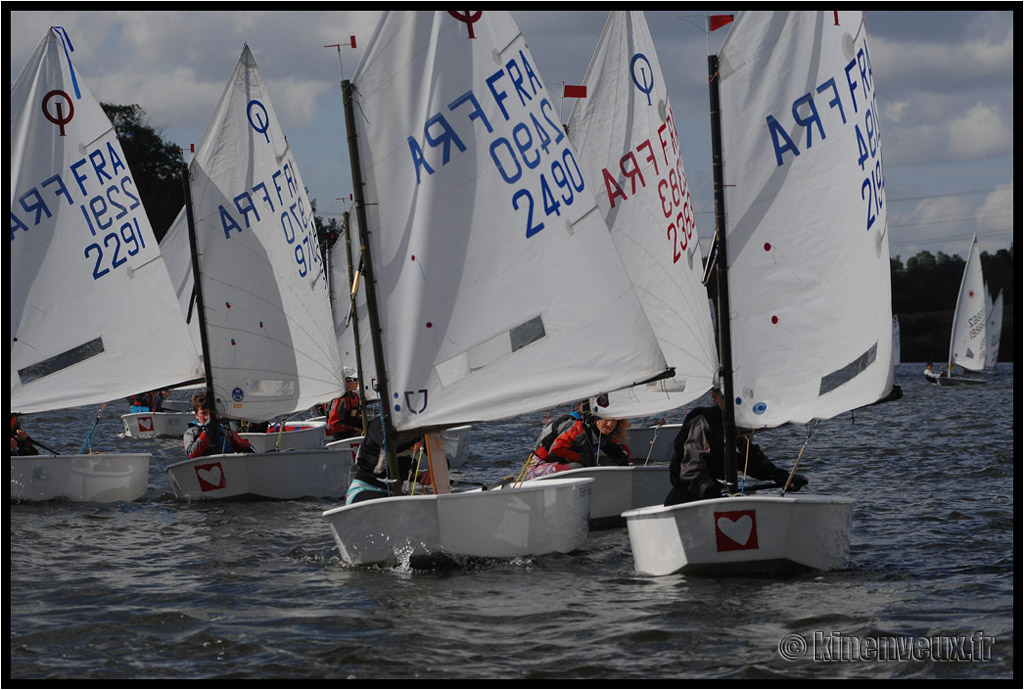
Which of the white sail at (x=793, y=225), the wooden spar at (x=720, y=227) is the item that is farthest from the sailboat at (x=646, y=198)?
the wooden spar at (x=720, y=227)

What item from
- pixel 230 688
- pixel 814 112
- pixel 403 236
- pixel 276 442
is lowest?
pixel 230 688

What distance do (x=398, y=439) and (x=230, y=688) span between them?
3.65 metres

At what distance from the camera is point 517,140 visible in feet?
38.8

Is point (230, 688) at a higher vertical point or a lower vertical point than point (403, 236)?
lower

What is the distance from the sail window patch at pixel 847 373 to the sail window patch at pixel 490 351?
261cm

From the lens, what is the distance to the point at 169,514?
15742mm

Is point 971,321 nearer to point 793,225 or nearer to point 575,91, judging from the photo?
point 575,91

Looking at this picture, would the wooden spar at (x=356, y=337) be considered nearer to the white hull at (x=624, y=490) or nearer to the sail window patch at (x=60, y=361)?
the white hull at (x=624, y=490)

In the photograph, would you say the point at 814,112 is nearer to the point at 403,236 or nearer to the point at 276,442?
the point at 403,236

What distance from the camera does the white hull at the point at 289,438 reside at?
20936mm

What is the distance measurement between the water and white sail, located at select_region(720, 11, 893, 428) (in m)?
1.72

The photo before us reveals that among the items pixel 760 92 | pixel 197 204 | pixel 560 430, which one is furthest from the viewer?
pixel 197 204

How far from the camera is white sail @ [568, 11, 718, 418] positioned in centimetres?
1609

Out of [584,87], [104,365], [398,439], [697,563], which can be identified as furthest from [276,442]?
[697,563]
